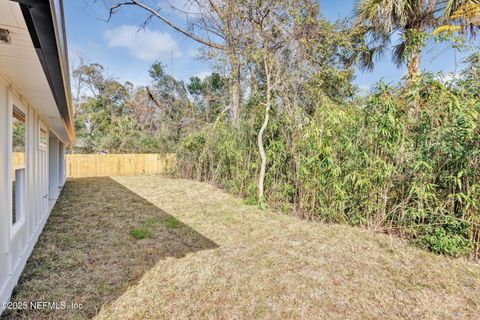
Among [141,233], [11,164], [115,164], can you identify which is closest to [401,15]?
[141,233]

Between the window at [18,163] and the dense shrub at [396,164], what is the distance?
3394 mm

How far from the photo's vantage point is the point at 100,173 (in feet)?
36.9

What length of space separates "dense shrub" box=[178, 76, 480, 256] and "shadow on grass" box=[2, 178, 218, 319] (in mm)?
1881

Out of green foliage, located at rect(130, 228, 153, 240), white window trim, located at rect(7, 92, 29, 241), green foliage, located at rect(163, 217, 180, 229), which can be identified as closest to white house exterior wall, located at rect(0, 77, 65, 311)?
white window trim, located at rect(7, 92, 29, 241)

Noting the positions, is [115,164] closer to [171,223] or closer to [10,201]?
[171,223]

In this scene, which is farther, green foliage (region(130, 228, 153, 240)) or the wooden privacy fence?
the wooden privacy fence

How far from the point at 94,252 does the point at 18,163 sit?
1.20 meters

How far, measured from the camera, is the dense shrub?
252 centimetres

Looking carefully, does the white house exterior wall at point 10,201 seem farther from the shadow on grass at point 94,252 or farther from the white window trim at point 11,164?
the shadow on grass at point 94,252

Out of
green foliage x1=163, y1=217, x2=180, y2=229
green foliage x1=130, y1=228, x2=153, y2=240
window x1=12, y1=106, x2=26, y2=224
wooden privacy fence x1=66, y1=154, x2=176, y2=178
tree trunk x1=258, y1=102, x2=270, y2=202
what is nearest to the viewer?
window x1=12, y1=106, x2=26, y2=224

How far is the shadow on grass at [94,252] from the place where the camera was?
1913mm

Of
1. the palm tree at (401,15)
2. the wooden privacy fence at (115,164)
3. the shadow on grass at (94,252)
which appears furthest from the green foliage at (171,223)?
the wooden privacy fence at (115,164)

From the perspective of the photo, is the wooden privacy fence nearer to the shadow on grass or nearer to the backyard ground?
the shadow on grass

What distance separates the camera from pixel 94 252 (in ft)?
9.02
